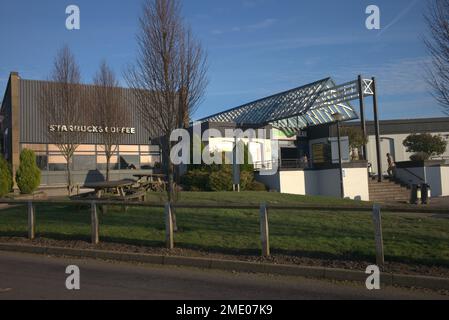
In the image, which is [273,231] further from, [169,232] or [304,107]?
[304,107]

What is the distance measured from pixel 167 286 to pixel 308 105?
26.7 meters

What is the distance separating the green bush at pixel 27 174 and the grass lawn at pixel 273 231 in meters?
11.9

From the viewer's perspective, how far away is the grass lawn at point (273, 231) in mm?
8477

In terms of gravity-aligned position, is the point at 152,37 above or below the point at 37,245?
above

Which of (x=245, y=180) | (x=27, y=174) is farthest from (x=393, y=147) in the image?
(x=27, y=174)

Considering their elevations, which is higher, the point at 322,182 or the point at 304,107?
the point at 304,107

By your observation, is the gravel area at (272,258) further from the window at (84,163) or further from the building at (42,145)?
the window at (84,163)

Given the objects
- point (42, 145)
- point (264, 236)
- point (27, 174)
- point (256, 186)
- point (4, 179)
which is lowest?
point (264, 236)

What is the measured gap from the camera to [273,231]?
10.3 m

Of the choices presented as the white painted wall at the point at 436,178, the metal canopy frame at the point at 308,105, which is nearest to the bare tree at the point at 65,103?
the metal canopy frame at the point at 308,105
